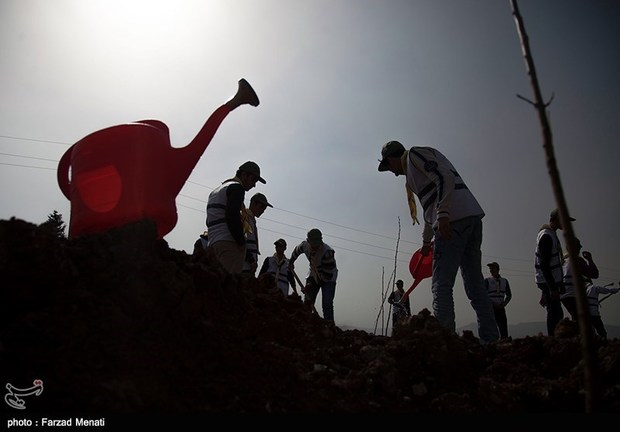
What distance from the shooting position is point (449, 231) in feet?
9.58

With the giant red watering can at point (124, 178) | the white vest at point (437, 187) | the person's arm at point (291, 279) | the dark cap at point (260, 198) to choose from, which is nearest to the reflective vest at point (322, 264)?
the person's arm at point (291, 279)

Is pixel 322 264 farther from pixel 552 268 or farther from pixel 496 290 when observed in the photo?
pixel 496 290

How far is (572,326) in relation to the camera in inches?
94.0

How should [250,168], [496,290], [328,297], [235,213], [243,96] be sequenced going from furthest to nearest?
[496,290] → [328,297] → [250,168] → [235,213] → [243,96]

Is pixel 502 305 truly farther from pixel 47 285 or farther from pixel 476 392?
pixel 47 285

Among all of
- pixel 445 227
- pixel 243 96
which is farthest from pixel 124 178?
pixel 445 227

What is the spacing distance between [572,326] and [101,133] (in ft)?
10.3

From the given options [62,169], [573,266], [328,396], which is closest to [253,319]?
[328,396]

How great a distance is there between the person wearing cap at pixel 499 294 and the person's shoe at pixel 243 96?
700 cm

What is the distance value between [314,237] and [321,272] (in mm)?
654

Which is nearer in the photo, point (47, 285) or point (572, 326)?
point (47, 285)

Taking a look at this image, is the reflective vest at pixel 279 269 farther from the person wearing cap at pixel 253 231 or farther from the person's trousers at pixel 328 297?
the person wearing cap at pixel 253 231

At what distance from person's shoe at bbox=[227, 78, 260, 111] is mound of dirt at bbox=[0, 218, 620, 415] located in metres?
1.10

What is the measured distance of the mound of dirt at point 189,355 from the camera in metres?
1.06
